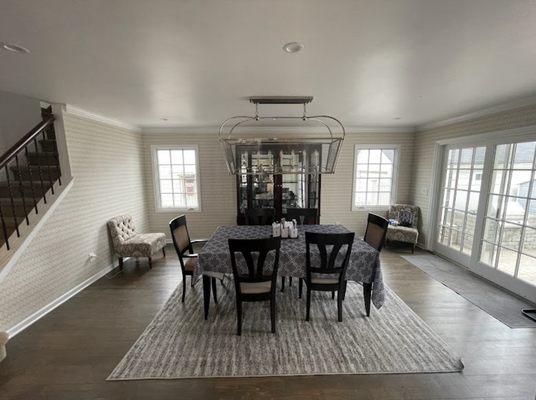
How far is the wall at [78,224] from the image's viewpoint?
239 centimetres

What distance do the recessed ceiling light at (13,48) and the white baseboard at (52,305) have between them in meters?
2.53

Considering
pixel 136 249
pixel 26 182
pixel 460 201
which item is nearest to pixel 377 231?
pixel 460 201

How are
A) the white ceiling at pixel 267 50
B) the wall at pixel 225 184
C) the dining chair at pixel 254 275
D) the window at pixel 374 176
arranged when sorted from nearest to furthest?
the white ceiling at pixel 267 50 < the dining chair at pixel 254 275 < the wall at pixel 225 184 < the window at pixel 374 176

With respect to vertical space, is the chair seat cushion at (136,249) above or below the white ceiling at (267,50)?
below

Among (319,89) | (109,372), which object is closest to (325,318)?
(109,372)

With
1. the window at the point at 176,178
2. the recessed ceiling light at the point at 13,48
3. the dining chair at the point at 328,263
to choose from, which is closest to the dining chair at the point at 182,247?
the dining chair at the point at 328,263

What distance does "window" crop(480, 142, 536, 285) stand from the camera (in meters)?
2.82

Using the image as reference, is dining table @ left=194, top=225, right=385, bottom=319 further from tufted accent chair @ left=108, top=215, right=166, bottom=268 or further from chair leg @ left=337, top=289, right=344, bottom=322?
tufted accent chair @ left=108, top=215, right=166, bottom=268

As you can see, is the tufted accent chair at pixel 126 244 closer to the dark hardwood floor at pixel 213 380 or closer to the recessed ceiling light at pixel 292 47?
the dark hardwood floor at pixel 213 380

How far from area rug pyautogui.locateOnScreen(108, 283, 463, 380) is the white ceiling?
2446 mm

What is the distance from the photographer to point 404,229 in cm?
442

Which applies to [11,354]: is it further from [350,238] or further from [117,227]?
[350,238]

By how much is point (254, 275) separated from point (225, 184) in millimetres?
3009

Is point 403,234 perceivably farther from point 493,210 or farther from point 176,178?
point 176,178
